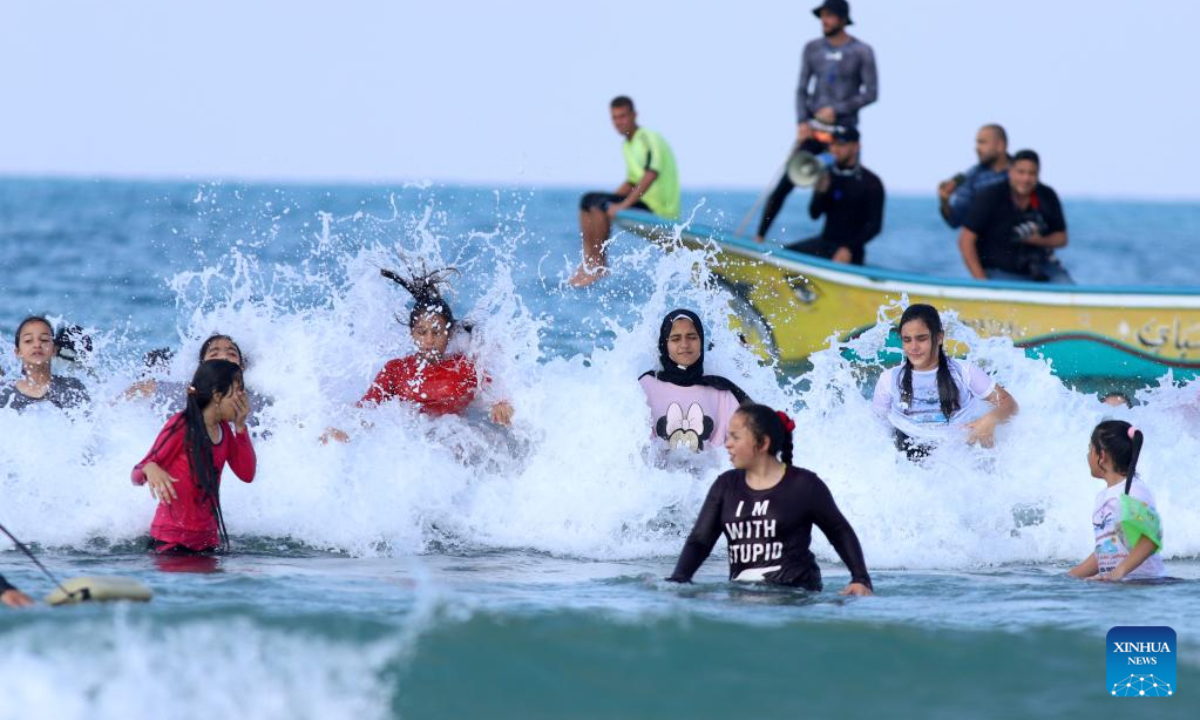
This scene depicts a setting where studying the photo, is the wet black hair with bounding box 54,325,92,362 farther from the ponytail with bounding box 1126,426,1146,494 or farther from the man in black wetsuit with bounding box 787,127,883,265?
the ponytail with bounding box 1126,426,1146,494

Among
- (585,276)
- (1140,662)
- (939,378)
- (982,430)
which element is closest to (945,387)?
(939,378)

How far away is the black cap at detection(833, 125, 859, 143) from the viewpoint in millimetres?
13523

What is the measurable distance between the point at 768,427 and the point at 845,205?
24.4ft

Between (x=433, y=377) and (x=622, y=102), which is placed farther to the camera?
(x=622, y=102)

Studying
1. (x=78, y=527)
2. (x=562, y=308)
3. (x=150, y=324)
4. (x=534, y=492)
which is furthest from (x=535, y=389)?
(x=150, y=324)

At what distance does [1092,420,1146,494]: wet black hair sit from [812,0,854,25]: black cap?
23.5 ft

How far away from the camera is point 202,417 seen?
7.45 meters

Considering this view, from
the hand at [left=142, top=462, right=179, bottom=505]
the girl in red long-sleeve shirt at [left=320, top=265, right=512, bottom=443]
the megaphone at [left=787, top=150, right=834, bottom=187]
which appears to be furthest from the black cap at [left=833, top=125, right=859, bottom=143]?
the hand at [left=142, top=462, right=179, bottom=505]

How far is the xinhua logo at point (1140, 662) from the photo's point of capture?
20.4ft

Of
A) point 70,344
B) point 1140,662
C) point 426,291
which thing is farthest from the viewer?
point 70,344

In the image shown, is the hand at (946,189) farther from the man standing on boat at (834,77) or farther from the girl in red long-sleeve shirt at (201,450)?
the girl in red long-sleeve shirt at (201,450)

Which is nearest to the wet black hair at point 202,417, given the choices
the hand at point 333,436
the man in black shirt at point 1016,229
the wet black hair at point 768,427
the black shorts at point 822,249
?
the hand at point 333,436

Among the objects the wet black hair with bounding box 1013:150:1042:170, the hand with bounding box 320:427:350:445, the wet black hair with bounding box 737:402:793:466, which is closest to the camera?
the wet black hair with bounding box 737:402:793:466

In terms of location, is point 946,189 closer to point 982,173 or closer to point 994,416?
point 982,173
